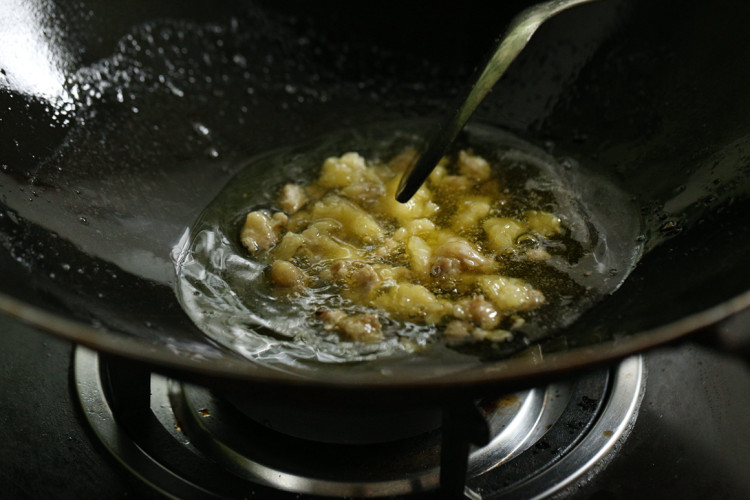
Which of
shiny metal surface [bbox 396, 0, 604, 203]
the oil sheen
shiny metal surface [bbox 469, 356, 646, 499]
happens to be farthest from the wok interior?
shiny metal surface [bbox 396, 0, 604, 203]

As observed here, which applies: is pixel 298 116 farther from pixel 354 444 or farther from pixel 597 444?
pixel 597 444

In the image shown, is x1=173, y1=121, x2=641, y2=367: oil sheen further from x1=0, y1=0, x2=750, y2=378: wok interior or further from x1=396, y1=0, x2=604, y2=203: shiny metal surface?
x1=396, y1=0, x2=604, y2=203: shiny metal surface

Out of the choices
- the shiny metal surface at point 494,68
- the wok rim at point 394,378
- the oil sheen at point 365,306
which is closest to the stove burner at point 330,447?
the oil sheen at point 365,306

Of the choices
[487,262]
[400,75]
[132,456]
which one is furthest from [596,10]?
[132,456]

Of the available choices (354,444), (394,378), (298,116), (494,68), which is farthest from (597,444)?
(298,116)

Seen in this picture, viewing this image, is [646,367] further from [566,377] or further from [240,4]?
[240,4]

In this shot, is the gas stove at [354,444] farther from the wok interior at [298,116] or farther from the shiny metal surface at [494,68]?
the shiny metal surface at [494,68]
